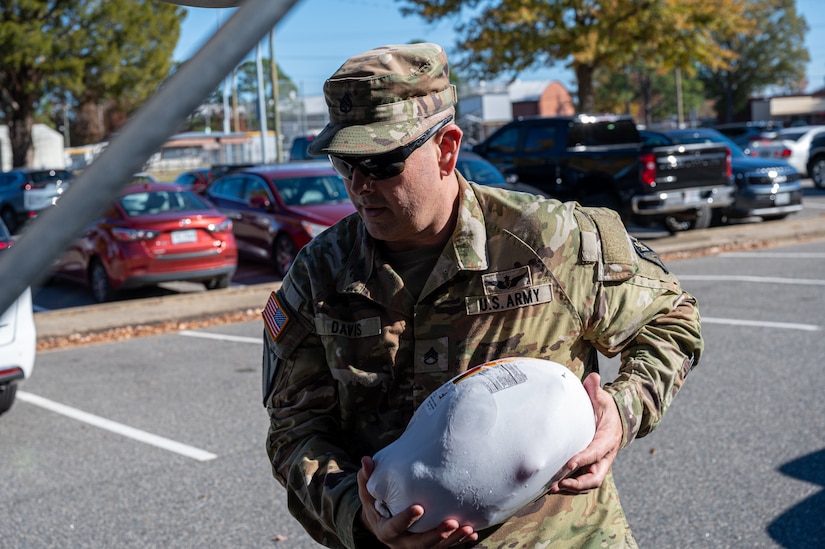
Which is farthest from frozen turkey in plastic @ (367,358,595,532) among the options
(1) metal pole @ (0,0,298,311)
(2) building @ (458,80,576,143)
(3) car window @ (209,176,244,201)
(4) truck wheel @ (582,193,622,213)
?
(2) building @ (458,80,576,143)

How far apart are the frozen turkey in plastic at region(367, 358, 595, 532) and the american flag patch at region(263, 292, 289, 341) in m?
0.45

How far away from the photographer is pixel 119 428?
6402 mm

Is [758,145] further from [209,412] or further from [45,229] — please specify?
[45,229]

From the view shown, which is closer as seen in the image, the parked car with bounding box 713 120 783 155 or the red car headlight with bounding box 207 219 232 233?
the red car headlight with bounding box 207 219 232 233

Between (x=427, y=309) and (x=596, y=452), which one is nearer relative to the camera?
(x=596, y=452)

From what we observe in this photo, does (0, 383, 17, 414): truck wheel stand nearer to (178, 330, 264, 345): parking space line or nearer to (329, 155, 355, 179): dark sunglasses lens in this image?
(178, 330, 264, 345): parking space line

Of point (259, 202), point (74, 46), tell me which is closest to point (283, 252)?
point (259, 202)

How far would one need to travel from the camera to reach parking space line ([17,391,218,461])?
19.2 feet

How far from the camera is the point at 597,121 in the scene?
15383 millimetres

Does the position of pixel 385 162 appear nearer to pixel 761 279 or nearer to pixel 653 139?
pixel 761 279

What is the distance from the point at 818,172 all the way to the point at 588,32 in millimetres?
7727

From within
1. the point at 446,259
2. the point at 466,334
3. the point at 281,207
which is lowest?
the point at 281,207

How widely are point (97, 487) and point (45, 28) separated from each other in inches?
1159

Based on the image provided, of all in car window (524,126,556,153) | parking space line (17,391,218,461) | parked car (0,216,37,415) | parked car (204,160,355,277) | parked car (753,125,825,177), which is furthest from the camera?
parked car (753,125,825,177)
